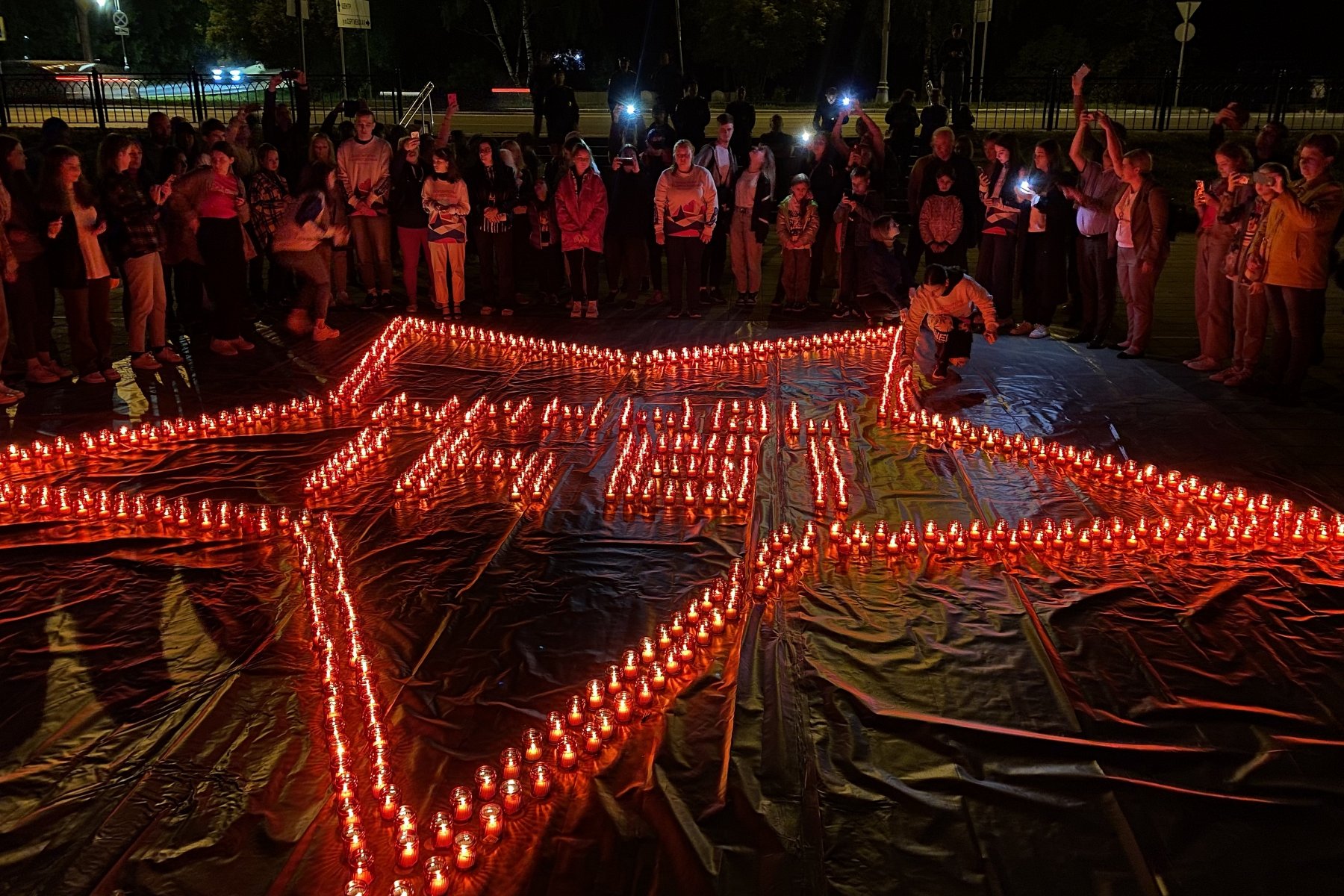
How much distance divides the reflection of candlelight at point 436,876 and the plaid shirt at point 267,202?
786 cm

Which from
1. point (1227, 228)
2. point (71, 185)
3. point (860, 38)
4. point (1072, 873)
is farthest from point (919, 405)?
point (860, 38)

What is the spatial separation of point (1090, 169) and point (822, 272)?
371 cm

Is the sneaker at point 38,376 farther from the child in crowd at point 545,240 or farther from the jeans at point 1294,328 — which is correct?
the jeans at point 1294,328

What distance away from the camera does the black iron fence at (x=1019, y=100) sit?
18.6 m

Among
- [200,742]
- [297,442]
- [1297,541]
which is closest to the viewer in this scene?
[200,742]

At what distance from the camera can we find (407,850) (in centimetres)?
346

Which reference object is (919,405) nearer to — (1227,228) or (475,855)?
(1227,228)

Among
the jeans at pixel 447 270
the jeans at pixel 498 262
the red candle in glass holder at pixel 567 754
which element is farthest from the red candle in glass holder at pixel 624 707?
the jeans at pixel 498 262

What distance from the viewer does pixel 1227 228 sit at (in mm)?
8398

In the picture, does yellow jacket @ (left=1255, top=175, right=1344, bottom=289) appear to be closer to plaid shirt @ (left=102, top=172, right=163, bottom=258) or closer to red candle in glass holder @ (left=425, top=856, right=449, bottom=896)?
red candle in glass holder @ (left=425, top=856, right=449, bottom=896)

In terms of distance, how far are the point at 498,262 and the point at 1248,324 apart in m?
6.79

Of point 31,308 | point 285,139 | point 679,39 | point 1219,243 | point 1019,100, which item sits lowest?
point 31,308

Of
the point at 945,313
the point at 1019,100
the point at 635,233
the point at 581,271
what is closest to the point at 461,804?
the point at 945,313

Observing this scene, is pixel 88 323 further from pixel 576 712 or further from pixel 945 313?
pixel 945 313
